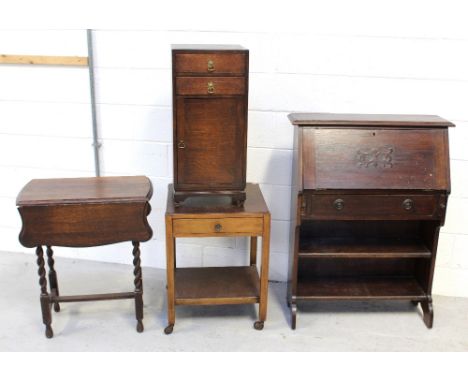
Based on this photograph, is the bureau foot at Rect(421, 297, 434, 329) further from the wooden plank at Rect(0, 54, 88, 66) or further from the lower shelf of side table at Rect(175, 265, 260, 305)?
the wooden plank at Rect(0, 54, 88, 66)

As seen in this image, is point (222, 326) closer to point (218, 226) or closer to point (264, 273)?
point (264, 273)

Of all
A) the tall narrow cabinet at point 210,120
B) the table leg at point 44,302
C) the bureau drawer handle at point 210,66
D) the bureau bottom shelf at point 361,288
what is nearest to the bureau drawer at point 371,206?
the tall narrow cabinet at point 210,120

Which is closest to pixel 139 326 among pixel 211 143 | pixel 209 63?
pixel 211 143

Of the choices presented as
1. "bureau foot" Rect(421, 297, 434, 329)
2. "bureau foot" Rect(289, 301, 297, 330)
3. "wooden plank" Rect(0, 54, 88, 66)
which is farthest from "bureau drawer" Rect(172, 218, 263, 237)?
"wooden plank" Rect(0, 54, 88, 66)

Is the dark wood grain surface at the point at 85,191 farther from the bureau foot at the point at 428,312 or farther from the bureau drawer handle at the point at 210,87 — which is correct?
the bureau foot at the point at 428,312

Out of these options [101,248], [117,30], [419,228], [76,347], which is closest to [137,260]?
[76,347]

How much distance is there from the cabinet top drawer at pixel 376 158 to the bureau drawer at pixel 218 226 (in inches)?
13.5

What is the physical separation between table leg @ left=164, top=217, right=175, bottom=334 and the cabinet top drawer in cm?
72

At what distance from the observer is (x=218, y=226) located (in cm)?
248

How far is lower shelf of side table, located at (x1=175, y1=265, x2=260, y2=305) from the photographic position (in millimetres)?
2635

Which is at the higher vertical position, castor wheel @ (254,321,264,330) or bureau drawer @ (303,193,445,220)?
bureau drawer @ (303,193,445,220)

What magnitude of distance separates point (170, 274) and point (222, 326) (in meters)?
0.44

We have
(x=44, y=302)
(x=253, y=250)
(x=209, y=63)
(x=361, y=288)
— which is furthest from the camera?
(x=253, y=250)

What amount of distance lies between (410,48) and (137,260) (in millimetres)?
1840
